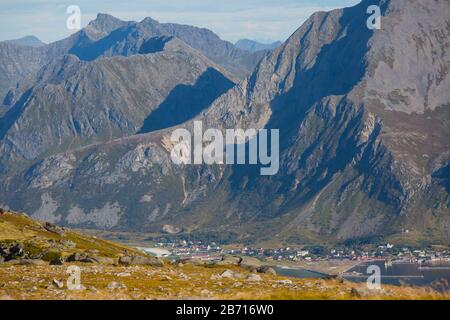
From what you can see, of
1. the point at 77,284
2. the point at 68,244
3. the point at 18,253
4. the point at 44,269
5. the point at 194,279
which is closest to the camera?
the point at 77,284

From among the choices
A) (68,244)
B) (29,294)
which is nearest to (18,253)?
(68,244)

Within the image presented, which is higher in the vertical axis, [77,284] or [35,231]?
[77,284]

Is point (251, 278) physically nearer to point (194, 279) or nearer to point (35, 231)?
point (194, 279)
